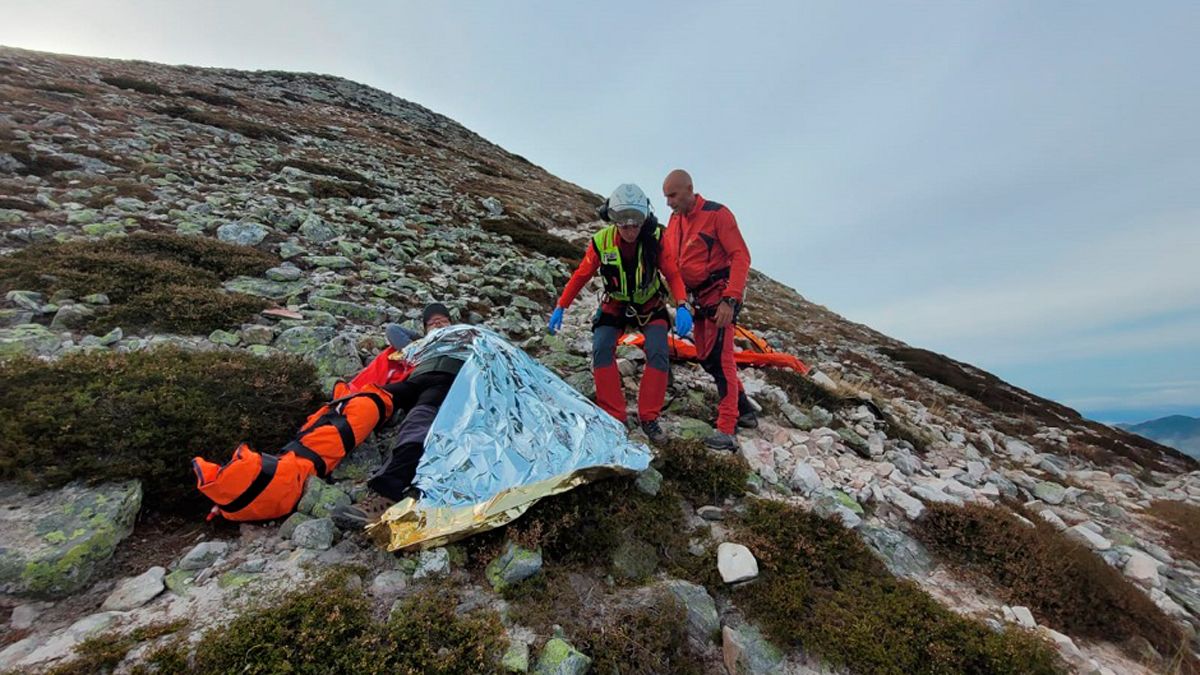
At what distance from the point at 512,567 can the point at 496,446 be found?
0.98 metres

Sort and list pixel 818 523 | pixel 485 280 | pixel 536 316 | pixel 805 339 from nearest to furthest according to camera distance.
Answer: pixel 818 523 < pixel 536 316 < pixel 485 280 < pixel 805 339

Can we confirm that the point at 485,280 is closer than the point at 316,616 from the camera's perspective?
No

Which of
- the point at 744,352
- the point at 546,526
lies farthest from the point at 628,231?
the point at 744,352

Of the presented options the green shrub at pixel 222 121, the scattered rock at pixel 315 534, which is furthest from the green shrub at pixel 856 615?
the green shrub at pixel 222 121

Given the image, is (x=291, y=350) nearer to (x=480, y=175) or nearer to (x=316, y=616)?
(x=316, y=616)

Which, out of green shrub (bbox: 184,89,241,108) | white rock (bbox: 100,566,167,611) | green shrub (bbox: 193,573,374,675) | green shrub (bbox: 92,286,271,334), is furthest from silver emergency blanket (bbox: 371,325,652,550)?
green shrub (bbox: 184,89,241,108)

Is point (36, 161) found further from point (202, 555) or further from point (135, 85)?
point (135, 85)

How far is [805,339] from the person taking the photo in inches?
703

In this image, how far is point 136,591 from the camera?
2.97 metres

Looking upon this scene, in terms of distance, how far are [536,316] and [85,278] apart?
652 cm

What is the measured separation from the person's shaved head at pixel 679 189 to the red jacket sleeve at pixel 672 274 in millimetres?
635

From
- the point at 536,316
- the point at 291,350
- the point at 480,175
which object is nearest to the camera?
the point at 291,350

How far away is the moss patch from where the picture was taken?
606 centimetres

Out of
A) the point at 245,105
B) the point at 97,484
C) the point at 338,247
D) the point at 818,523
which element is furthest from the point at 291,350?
the point at 245,105
